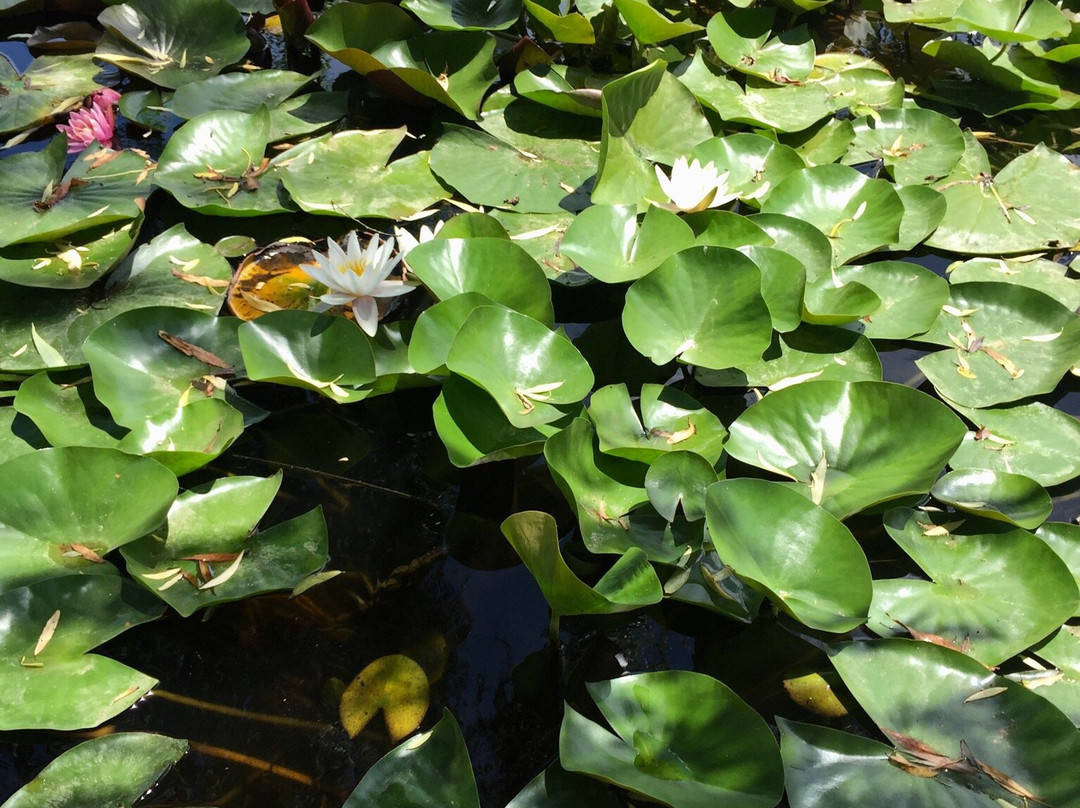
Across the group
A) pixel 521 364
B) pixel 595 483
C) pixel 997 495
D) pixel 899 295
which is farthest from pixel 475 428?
pixel 899 295

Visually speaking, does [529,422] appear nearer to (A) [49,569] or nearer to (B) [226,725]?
(B) [226,725]

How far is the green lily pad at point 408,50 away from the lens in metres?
2.52

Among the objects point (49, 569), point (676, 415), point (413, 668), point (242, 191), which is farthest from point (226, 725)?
point (242, 191)

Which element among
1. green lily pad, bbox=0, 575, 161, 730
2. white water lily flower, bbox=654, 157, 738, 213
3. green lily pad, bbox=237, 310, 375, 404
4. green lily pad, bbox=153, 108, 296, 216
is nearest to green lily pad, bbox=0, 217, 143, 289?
green lily pad, bbox=153, 108, 296, 216

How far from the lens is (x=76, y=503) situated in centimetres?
144

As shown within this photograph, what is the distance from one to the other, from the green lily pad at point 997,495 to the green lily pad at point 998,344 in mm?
274

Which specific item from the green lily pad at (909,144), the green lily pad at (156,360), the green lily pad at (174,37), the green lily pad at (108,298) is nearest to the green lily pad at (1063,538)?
the green lily pad at (909,144)

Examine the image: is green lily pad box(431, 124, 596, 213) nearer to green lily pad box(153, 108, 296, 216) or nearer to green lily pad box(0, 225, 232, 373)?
green lily pad box(153, 108, 296, 216)

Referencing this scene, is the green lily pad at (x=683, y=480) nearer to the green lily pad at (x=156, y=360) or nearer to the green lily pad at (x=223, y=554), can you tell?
the green lily pad at (x=223, y=554)

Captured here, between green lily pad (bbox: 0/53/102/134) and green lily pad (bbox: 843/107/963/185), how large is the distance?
8.54 feet

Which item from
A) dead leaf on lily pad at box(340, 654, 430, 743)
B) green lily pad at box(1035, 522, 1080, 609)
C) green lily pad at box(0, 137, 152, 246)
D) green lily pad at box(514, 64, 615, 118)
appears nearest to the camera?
dead leaf on lily pad at box(340, 654, 430, 743)

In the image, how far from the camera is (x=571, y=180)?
238 centimetres

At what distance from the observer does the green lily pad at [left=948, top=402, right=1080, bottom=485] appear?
65.6 inches

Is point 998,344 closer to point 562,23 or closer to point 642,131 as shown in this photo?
point 642,131
